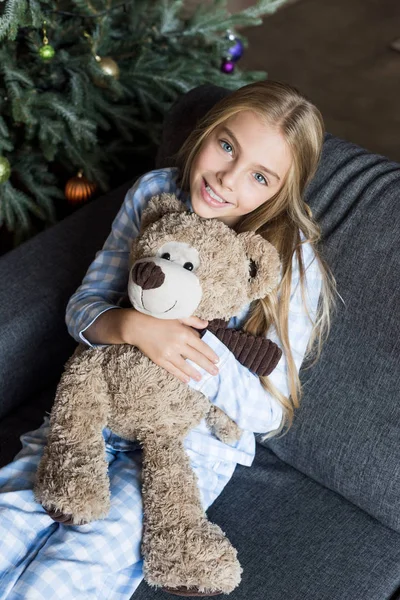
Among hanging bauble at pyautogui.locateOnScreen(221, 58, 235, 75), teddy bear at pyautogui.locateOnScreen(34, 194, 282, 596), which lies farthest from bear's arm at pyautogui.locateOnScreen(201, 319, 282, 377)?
hanging bauble at pyautogui.locateOnScreen(221, 58, 235, 75)

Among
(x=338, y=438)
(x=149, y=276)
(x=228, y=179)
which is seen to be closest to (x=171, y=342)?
(x=149, y=276)

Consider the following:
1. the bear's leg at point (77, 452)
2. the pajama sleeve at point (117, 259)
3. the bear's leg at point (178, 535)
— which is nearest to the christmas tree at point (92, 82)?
the pajama sleeve at point (117, 259)

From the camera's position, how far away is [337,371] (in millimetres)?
1303

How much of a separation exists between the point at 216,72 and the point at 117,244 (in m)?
0.83

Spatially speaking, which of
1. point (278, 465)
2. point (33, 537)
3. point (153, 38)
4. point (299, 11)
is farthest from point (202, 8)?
point (299, 11)

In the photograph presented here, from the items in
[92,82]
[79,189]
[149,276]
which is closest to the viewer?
[149,276]

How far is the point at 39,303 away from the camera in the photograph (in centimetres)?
147

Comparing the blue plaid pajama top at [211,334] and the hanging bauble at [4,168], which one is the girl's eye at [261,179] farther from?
the hanging bauble at [4,168]

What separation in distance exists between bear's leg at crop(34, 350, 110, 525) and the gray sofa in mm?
207

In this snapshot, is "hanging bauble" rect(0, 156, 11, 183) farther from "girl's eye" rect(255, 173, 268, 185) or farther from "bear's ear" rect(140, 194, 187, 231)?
"girl's eye" rect(255, 173, 268, 185)

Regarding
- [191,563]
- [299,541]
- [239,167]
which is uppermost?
[239,167]

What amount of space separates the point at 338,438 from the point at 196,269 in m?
0.48

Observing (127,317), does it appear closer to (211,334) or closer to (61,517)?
(211,334)

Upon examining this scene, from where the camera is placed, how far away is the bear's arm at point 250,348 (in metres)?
1.16
